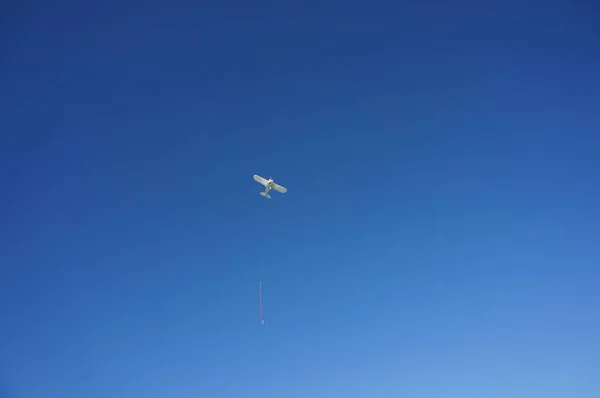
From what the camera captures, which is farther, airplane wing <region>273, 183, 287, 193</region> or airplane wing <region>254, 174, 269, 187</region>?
airplane wing <region>273, 183, 287, 193</region>

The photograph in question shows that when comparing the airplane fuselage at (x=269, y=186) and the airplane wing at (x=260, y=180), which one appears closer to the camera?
the airplane wing at (x=260, y=180)

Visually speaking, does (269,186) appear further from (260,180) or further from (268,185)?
(260,180)

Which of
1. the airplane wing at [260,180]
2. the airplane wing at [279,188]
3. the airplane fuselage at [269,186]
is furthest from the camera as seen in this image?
the airplane wing at [279,188]

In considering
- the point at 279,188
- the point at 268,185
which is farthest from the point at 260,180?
the point at 279,188

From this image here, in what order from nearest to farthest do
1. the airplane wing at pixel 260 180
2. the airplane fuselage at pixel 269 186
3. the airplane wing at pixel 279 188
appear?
the airplane wing at pixel 260 180 < the airplane fuselage at pixel 269 186 < the airplane wing at pixel 279 188

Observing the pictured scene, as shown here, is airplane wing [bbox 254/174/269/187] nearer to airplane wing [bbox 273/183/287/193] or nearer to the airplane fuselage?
the airplane fuselage

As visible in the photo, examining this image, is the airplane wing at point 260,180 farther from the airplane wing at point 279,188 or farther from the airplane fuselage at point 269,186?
the airplane wing at point 279,188

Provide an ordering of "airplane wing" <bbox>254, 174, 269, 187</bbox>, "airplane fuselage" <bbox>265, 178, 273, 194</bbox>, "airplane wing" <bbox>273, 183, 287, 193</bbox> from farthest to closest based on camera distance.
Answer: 1. "airplane wing" <bbox>273, 183, 287, 193</bbox>
2. "airplane fuselage" <bbox>265, 178, 273, 194</bbox>
3. "airplane wing" <bbox>254, 174, 269, 187</bbox>

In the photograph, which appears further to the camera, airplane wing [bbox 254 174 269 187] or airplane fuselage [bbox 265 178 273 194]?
airplane fuselage [bbox 265 178 273 194]

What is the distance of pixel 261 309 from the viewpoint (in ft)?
135

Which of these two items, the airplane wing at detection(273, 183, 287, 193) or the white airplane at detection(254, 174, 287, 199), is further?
the airplane wing at detection(273, 183, 287, 193)

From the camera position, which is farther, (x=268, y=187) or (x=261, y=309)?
(x=268, y=187)

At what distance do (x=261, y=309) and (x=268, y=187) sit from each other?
15.8 metres

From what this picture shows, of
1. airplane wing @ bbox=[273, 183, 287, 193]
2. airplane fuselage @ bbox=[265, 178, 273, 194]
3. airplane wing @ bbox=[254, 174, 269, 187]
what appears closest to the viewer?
airplane wing @ bbox=[254, 174, 269, 187]
